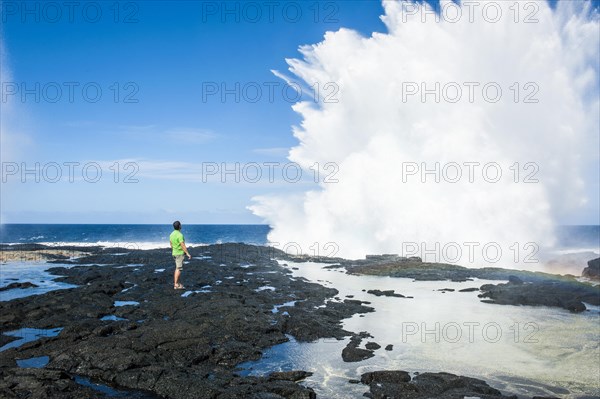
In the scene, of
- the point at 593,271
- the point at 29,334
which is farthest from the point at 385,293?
the point at 593,271

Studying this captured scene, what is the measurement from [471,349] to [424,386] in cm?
451

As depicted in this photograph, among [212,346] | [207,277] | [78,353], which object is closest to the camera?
[78,353]

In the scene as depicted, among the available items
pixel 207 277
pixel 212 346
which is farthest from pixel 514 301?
pixel 207 277

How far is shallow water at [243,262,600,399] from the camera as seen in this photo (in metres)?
10.2

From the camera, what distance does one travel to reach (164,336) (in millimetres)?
12242

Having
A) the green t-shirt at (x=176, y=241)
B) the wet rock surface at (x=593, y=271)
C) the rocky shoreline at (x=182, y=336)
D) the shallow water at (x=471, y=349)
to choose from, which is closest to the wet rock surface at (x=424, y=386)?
the rocky shoreline at (x=182, y=336)

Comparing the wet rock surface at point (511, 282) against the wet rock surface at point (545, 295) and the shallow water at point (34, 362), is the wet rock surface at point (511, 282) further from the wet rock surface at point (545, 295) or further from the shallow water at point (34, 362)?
the shallow water at point (34, 362)

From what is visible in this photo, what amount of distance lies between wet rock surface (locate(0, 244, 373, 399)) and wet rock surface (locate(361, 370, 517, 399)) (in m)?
1.72

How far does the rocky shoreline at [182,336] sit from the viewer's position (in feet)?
29.2

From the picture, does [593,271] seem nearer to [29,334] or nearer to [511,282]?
[511,282]

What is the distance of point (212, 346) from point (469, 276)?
26279 mm

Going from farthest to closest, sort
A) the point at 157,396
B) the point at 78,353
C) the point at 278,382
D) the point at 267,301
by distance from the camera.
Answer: the point at 267,301 → the point at 78,353 → the point at 278,382 → the point at 157,396

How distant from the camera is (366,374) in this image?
10039mm

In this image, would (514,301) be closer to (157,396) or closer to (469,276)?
(469,276)
